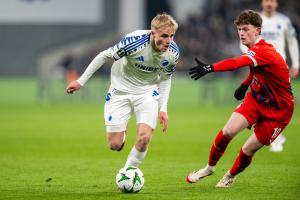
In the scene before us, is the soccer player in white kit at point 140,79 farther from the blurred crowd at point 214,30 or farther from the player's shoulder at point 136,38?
the blurred crowd at point 214,30

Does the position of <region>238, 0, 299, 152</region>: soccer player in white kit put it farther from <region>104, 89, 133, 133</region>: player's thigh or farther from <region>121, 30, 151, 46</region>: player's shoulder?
<region>121, 30, 151, 46</region>: player's shoulder

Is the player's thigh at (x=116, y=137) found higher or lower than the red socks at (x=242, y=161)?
lower

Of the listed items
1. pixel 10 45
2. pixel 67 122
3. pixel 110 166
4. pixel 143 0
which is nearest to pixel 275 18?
pixel 110 166

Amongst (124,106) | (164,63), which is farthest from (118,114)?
(164,63)

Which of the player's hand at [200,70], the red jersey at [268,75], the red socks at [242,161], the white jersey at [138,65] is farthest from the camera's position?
the white jersey at [138,65]

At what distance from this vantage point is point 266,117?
341 inches

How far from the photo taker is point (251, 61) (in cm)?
825

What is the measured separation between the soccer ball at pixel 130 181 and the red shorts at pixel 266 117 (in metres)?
1.38

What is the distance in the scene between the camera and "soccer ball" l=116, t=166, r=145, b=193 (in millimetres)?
8500

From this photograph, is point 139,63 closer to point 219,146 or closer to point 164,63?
point 164,63

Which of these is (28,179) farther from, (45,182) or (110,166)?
(110,166)

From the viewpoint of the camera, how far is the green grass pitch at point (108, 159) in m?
8.68

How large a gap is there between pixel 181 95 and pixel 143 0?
8207 millimetres

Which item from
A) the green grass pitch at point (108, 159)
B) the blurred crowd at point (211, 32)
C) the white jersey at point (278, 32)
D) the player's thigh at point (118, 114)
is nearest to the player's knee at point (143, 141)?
the green grass pitch at point (108, 159)
